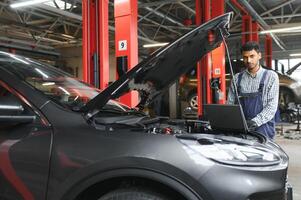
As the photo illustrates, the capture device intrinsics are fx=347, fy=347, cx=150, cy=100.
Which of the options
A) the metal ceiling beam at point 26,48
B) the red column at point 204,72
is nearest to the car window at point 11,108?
the red column at point 204,72

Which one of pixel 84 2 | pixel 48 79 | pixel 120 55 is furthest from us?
pixel 84 2

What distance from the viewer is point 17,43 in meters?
13.0

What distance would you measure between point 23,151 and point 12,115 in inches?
7.2

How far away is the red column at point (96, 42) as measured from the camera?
5.30m

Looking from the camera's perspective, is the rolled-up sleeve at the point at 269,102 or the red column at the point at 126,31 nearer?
the rolled-up sleeve at the point at 269,102

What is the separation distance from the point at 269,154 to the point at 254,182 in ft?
0.76

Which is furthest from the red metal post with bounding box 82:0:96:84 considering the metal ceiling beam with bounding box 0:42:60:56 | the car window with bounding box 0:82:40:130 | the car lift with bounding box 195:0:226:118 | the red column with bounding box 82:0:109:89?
the metal ceiling beam with bounding box 0:42:60:56

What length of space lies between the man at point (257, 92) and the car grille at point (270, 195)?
3.46 feet

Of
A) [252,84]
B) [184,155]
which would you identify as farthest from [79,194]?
[252,84]

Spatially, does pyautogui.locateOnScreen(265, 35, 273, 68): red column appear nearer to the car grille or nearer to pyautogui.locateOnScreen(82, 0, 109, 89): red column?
pyautogui.locateOnScreen(82, 0, 109, 89): red column

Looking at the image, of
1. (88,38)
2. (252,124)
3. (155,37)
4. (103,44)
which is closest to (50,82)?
(252,124)

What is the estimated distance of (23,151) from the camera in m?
1.67

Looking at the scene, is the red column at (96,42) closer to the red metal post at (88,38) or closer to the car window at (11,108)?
the red metal post at (88,38)

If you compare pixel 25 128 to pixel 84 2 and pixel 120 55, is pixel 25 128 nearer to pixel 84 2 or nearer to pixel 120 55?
pixel 120 55
